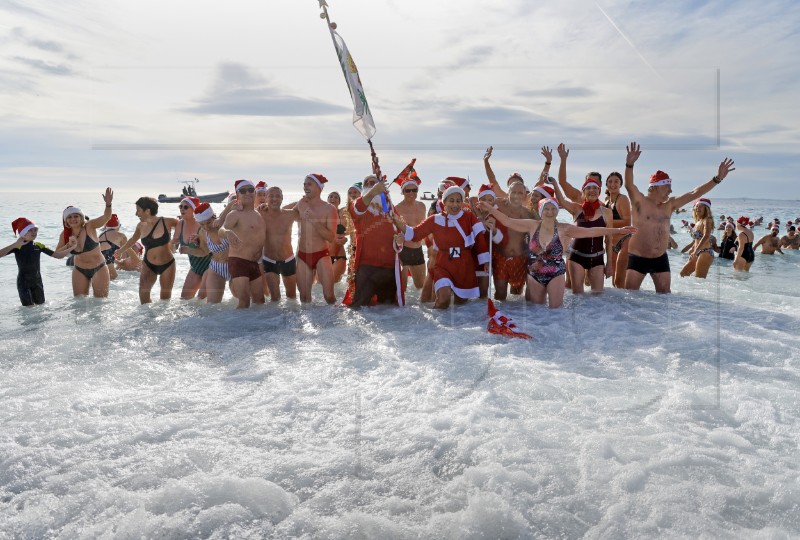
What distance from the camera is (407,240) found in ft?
22.9

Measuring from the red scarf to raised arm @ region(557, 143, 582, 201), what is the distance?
54cm

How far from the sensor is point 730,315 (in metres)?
7.02

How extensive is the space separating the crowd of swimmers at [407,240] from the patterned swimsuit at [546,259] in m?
0.02

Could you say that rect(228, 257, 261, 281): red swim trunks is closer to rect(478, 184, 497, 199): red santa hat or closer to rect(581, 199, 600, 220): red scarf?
rect(478, 184, 497, 199): red santa hat

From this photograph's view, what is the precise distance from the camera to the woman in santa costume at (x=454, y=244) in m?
6.81

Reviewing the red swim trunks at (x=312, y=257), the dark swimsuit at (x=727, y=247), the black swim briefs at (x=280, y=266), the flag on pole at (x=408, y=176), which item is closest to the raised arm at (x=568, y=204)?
the flag on pole at (x=408, y=176)

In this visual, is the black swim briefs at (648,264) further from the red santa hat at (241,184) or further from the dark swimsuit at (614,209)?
the red santa hat at (241,184)

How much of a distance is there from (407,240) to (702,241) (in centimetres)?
660

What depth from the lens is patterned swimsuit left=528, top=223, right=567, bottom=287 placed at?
6.91 meters

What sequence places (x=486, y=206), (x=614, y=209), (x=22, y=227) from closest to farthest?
(x=486, y=206), (x=22, y=227), (x=614, y=209)

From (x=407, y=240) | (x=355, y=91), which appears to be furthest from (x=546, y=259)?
(x=355, y=91)

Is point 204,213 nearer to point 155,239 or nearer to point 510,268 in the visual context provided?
point 155,239

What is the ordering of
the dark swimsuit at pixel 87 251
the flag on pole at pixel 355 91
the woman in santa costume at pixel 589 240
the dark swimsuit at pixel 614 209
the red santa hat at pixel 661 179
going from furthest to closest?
the dark swimsuit at pixel 614 209
the dark swimsuit at pixel 87 251
the woman in santa costume at pixel 589 240
the red santa hat at pixel 661 179
the flag on pole at pixel 355 91

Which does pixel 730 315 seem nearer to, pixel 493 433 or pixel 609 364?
pixel 609 364
